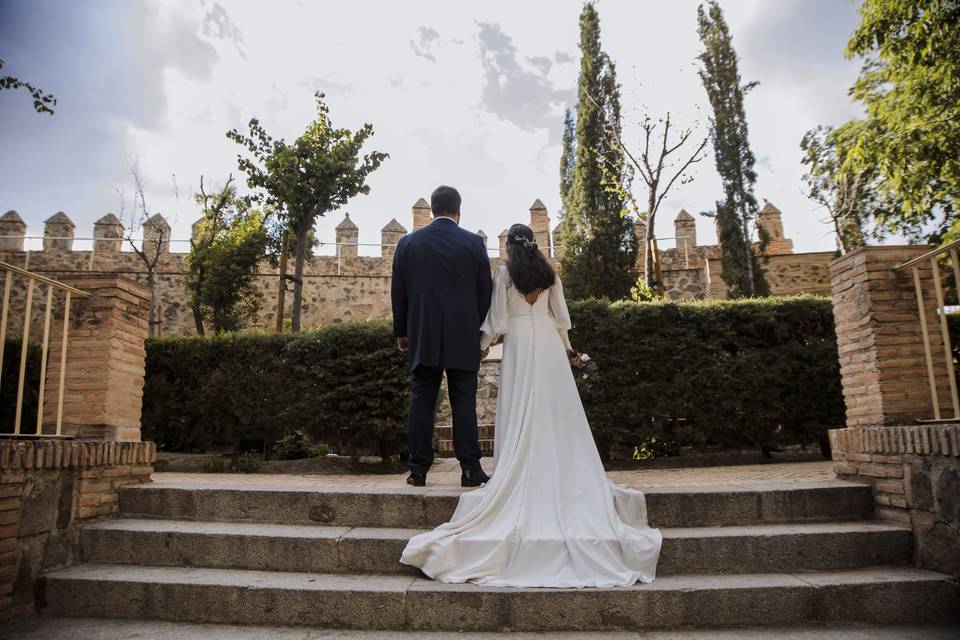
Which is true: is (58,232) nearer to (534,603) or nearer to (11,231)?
(11,231)

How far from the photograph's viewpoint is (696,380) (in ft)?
23.3

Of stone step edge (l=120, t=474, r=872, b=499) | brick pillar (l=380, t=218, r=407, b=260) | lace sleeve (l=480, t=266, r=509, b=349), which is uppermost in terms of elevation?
brick pillar (l=380, t=218, r=407, b=260)

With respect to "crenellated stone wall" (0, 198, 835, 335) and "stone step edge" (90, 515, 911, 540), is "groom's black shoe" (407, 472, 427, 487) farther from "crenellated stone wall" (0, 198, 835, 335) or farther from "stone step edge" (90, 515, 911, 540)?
"crenellated stone wall" (0, 198, 835, 335)

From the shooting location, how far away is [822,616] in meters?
2.90

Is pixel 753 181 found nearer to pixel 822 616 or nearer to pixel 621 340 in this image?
pixel 621 340

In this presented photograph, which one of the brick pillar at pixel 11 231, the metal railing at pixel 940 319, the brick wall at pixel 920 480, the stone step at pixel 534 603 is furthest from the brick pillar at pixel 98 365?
the brick pillar at pixel 11 231

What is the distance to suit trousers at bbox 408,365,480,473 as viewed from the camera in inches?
160

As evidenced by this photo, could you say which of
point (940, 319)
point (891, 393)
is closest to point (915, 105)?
point (940, 319)

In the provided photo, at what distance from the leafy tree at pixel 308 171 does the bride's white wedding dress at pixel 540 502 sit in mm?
8413

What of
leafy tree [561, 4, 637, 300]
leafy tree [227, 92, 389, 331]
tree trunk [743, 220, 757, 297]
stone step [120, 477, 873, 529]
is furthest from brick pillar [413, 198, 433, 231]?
stone step [120, 477, 873, 529]

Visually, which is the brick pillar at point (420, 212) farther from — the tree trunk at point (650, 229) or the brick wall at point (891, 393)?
the brick wall at point (891, 393)

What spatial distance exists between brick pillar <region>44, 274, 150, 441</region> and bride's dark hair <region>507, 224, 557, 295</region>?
9.53 feet

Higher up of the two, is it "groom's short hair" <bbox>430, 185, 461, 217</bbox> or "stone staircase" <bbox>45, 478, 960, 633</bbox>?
"groom's short hair" <bbox>430, 185, 461, 217</bbox>

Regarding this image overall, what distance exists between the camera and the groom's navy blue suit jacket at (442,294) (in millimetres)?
4023
